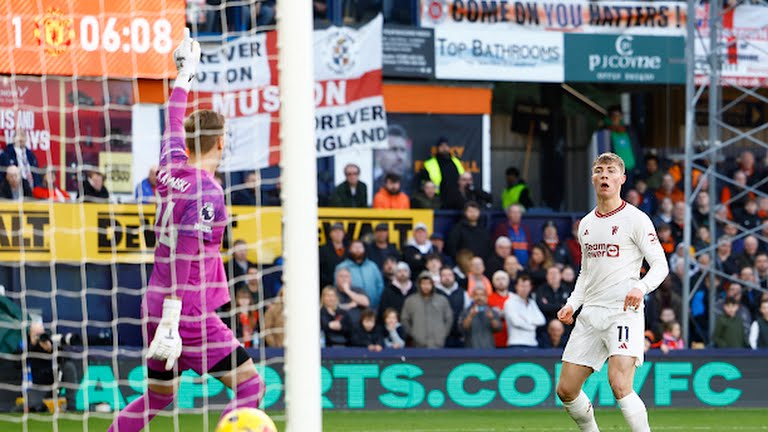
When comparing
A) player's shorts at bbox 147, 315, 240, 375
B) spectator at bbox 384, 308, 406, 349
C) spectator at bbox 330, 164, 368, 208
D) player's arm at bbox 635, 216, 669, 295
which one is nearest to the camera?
player's shorts at bbox 147, 315, 240, 375

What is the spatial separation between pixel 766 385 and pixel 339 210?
505 cm

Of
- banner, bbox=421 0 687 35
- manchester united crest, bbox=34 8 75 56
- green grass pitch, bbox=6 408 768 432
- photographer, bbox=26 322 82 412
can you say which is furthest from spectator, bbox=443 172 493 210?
Answer: photographer, bbox=26 322 82 412

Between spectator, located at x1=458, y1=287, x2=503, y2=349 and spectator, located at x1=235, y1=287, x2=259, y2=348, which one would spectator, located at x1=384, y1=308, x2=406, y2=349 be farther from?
spectator, located at x1=235, y1=287, x2=259, y2=348

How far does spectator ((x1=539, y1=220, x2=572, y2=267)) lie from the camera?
661 inches

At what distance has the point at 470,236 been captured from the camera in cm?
1652

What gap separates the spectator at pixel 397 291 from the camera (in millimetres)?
15188

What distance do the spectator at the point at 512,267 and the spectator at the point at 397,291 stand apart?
121cm

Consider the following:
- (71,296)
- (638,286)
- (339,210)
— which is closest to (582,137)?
(339,210)

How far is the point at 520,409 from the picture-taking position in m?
14.8

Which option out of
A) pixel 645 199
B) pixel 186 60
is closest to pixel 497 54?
pixel 645 199

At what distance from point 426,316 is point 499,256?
1585mm

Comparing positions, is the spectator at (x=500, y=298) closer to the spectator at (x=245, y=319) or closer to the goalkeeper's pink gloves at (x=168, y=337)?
the spectator at (x=245, y=319)

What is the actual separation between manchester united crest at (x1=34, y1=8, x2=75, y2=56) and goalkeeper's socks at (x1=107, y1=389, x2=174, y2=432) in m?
7.12

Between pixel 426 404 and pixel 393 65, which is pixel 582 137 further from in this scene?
pixel 426 404
